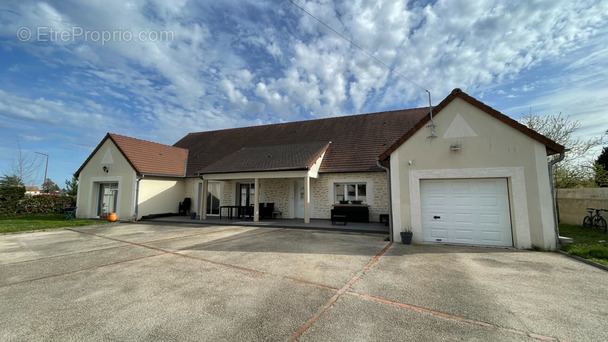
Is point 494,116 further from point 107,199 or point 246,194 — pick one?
point 107,199

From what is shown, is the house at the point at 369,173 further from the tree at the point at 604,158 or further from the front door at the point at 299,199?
the tree at the point at 604,158

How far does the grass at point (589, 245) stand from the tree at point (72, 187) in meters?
31.8

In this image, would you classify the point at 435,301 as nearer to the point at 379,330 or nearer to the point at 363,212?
the point at 379,330

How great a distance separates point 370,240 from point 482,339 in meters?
5.84

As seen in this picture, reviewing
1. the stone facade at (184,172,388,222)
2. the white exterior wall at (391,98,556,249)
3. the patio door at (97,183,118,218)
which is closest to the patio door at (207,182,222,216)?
the stone facade at (184,172,388,222)

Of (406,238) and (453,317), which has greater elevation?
(406,238)

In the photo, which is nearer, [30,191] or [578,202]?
[578,202]

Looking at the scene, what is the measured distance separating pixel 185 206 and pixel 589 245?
65.0ft

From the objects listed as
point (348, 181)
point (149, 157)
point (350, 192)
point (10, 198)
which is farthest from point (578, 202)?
point (10, 198)

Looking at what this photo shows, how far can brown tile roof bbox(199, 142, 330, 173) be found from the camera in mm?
12938

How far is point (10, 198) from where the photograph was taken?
17.2 m

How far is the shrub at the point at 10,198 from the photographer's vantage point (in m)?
16.9

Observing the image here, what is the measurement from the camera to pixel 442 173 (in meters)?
8.03

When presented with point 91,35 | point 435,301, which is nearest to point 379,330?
point 435,301
